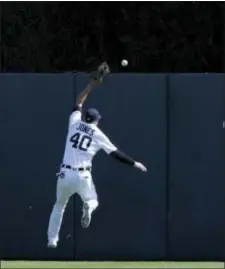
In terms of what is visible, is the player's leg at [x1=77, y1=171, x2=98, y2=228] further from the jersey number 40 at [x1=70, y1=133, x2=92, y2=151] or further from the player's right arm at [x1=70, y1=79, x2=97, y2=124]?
the player's right arm at [x1=70, y1=79, x2=97, y2=124]

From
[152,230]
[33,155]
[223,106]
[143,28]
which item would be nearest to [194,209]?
[152,230]

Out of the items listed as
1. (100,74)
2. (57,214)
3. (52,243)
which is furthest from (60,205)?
(100,74)

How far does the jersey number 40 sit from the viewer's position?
11.8 m

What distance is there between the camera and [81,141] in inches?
465

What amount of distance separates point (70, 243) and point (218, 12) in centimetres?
549

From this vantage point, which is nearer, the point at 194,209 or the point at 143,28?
the point at 194,209

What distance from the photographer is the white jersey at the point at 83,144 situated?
11.8 meters

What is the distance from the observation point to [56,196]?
40.5 feet

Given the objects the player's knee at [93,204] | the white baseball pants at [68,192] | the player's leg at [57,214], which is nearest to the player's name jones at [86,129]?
the white baseball pants at [68,192]

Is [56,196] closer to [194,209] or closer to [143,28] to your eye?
[194,209]

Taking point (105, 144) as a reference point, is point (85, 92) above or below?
above

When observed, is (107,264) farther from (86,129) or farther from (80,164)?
(86,129)

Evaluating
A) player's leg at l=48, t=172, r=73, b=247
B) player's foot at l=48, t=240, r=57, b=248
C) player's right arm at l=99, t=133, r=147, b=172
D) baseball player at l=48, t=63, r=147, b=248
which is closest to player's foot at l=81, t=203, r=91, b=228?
baseball player at l=48, t=63, r=147, b=248

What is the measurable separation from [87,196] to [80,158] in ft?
1.62
